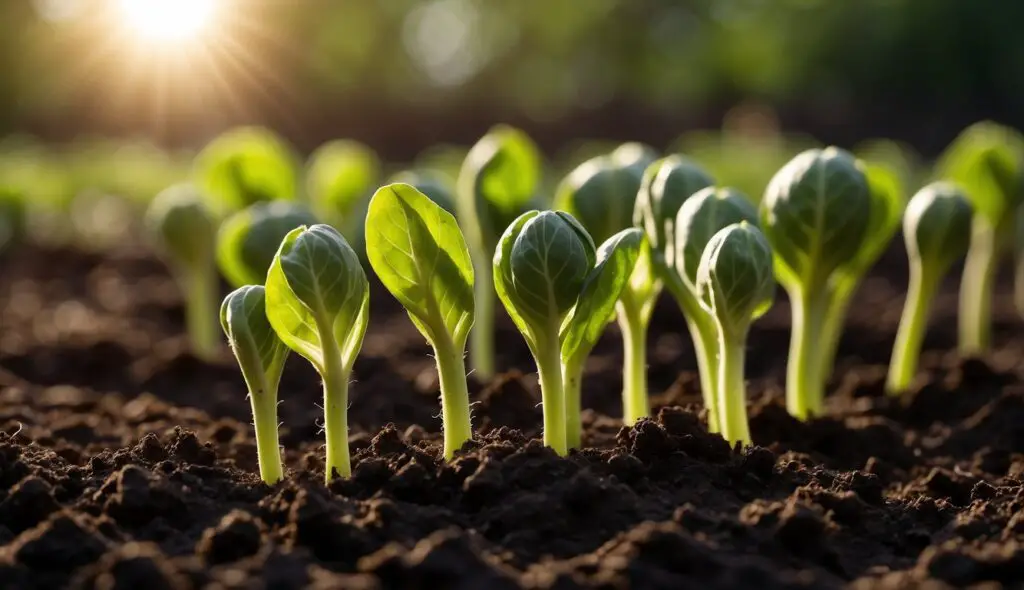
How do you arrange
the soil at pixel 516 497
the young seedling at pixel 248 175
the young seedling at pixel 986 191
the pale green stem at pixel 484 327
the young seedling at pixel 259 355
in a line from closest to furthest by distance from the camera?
1. the soil at pixel 516 497
2. the young seedling at pixel 259 355
3. the pale green stem at pixel 484 327
4. the young seedling at pixel 986 191
5. the young seedling at pixel 248 175

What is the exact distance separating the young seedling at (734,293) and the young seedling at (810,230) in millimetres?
399

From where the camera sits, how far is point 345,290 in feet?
6.25

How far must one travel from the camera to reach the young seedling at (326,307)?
1.86m

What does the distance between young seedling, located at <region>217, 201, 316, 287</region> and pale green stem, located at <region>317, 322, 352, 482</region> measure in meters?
0.74

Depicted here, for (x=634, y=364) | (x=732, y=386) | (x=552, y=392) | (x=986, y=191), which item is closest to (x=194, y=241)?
(x=634, y=364)

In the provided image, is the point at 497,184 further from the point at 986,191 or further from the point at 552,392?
the point at 986,191

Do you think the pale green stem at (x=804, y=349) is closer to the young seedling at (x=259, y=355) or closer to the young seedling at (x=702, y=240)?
Answer: the young seedling at (x=702, y=240)

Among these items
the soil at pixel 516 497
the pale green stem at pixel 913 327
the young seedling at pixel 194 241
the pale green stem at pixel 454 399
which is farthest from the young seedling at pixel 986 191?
the young seedling at pixel 194 241

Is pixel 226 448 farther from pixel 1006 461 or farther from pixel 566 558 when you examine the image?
Answer: pixel 1006 461

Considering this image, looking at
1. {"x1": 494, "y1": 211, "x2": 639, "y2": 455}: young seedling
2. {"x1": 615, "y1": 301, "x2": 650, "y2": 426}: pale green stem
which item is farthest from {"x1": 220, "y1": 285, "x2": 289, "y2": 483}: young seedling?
{"x1": 615, "y1": 301, "x2": 650, "y2": 426}: pale green stem

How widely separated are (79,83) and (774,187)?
21131mm

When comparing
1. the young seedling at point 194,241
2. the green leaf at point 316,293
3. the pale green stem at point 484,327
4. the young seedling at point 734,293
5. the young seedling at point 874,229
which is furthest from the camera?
the young seedling at point 194,241

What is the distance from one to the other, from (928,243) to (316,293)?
73.0 inches

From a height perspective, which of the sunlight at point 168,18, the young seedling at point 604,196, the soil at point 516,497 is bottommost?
the soil at point 516,497
